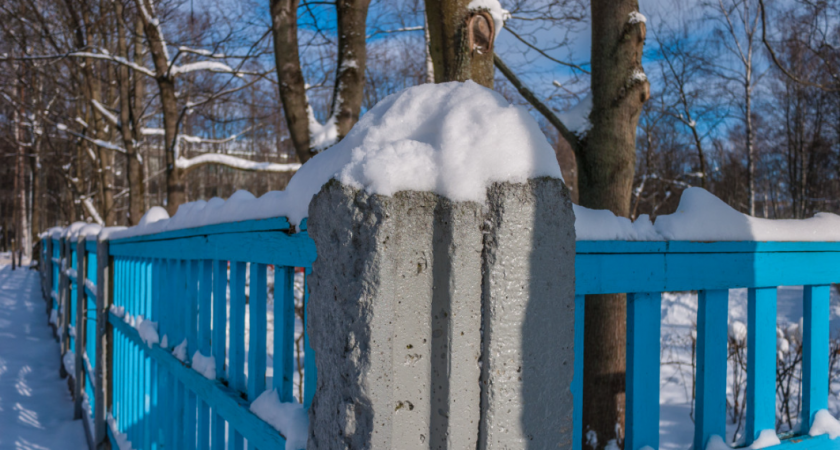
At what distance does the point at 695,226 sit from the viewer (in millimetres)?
1509

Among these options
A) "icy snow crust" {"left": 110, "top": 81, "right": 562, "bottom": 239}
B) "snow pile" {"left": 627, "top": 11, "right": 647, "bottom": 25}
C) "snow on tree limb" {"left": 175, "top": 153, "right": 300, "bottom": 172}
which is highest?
"snow pile" {"left": 627, "top": 11, "right": 647, "bottom": 25}

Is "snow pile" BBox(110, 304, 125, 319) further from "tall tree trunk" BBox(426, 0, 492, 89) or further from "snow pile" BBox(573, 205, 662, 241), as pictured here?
"snow pile" BBox(573, 205, 662, 241)

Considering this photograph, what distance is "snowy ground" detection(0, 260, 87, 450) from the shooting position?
13.5 ft

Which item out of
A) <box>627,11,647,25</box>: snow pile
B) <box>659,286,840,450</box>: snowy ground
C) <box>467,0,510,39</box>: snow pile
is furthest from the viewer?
<box>659,286,840,450</box>: snowy ground

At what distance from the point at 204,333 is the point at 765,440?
1.97 m

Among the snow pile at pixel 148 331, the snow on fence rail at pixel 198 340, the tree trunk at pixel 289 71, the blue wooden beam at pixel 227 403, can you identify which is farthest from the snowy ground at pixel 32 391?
the tree trunk at pixel 289 71

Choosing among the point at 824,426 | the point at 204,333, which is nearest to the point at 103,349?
the point at 204,333

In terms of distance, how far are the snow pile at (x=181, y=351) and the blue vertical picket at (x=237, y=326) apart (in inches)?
25.3

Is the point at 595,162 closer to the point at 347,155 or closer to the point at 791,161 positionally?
the point at 347,155

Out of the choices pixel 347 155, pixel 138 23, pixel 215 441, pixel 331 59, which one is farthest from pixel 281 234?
pixel 138 23

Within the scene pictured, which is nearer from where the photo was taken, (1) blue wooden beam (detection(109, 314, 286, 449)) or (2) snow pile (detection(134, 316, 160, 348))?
(1) blue wooden beam (detection(109, 314, 286, 449))

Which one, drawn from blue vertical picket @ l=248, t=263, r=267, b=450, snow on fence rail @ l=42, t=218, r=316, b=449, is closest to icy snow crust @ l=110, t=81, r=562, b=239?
snow on fence rail @ l=42, t=218, r=316, b=449

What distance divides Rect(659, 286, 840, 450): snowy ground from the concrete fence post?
6.92ft

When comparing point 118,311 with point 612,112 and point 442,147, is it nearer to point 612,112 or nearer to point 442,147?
point 442,147
